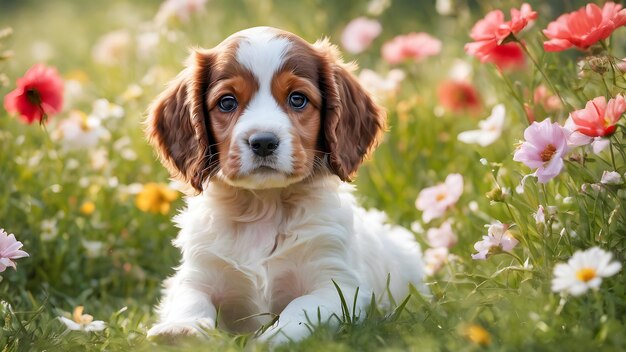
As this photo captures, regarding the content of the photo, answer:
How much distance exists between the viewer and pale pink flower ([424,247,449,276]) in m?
4.29

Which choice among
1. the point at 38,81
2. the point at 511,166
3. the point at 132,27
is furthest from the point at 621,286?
the point at 132,27

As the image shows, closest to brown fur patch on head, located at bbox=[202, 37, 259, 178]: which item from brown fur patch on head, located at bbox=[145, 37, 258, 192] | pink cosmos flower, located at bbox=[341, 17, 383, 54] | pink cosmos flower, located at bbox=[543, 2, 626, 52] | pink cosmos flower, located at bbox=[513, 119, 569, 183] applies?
brown fur patch on head, located at bbox=[145, 37, 258, 192]

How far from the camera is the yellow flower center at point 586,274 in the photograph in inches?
104

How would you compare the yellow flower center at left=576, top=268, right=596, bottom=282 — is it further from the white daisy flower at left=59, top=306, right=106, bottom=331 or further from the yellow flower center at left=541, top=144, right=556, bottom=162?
the white daisy flower at left=59, top=306, right=106, bottom=331

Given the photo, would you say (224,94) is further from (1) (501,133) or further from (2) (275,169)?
(1) (501,133)

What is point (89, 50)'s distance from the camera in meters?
10.1

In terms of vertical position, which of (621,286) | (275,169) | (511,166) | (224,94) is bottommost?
(511,166)

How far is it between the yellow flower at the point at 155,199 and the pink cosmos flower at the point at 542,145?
93.5 inches

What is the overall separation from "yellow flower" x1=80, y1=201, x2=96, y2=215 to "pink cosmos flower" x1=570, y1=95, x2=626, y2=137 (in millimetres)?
2880

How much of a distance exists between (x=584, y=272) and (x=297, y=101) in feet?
4.43

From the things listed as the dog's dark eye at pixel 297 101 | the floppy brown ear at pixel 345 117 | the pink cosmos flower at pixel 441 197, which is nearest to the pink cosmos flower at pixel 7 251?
the dog's dark eye at pixel 297 101

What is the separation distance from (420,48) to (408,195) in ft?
3.36

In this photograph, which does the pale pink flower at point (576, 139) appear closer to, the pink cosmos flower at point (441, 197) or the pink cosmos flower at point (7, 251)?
the pink cosmos flower at point (441, 197)

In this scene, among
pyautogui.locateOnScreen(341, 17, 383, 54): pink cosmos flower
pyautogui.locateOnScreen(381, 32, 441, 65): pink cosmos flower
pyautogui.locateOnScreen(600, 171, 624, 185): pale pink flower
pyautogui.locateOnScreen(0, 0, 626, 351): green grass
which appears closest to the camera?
pyautogui.locateOnScreen(0, 0, 626, 351): green grass
